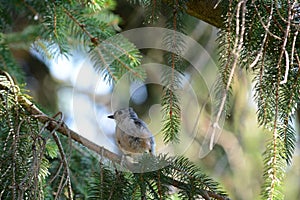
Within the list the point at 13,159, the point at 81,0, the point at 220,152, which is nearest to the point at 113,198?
the point at 13,159

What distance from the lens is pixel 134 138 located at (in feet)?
5.67

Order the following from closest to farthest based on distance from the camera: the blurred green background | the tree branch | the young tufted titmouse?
the tree branch → the young tufted titmouse → the blurred green background

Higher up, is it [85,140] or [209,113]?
[209,113]

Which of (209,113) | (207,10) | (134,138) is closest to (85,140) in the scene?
(134,138)

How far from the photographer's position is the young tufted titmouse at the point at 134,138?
1695mm

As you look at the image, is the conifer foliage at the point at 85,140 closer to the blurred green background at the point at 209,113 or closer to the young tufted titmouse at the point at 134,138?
the young tufted titmouse at the point at 134,138

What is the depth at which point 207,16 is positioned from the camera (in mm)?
1363

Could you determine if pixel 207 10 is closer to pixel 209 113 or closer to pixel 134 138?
pixel 134 138

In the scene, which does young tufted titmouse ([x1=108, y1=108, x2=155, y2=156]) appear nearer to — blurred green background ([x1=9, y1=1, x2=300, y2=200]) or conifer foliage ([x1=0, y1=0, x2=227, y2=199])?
conifer foliage ([x1=0, y1=0, x2=227, y2=199])

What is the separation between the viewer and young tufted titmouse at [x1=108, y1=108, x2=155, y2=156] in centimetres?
170

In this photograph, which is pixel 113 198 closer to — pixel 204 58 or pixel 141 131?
pixel 141 131

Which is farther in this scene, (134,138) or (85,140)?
(134,138)

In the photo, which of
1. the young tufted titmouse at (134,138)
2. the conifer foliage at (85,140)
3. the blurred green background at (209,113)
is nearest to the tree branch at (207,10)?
the conifer foliage at (85,140)

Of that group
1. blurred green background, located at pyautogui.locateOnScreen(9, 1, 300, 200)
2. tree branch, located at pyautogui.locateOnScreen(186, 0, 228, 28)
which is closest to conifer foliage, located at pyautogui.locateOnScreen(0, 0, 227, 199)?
tree branch, located at pyautogui.locateOnScreen(186, 0, 228, 28)
